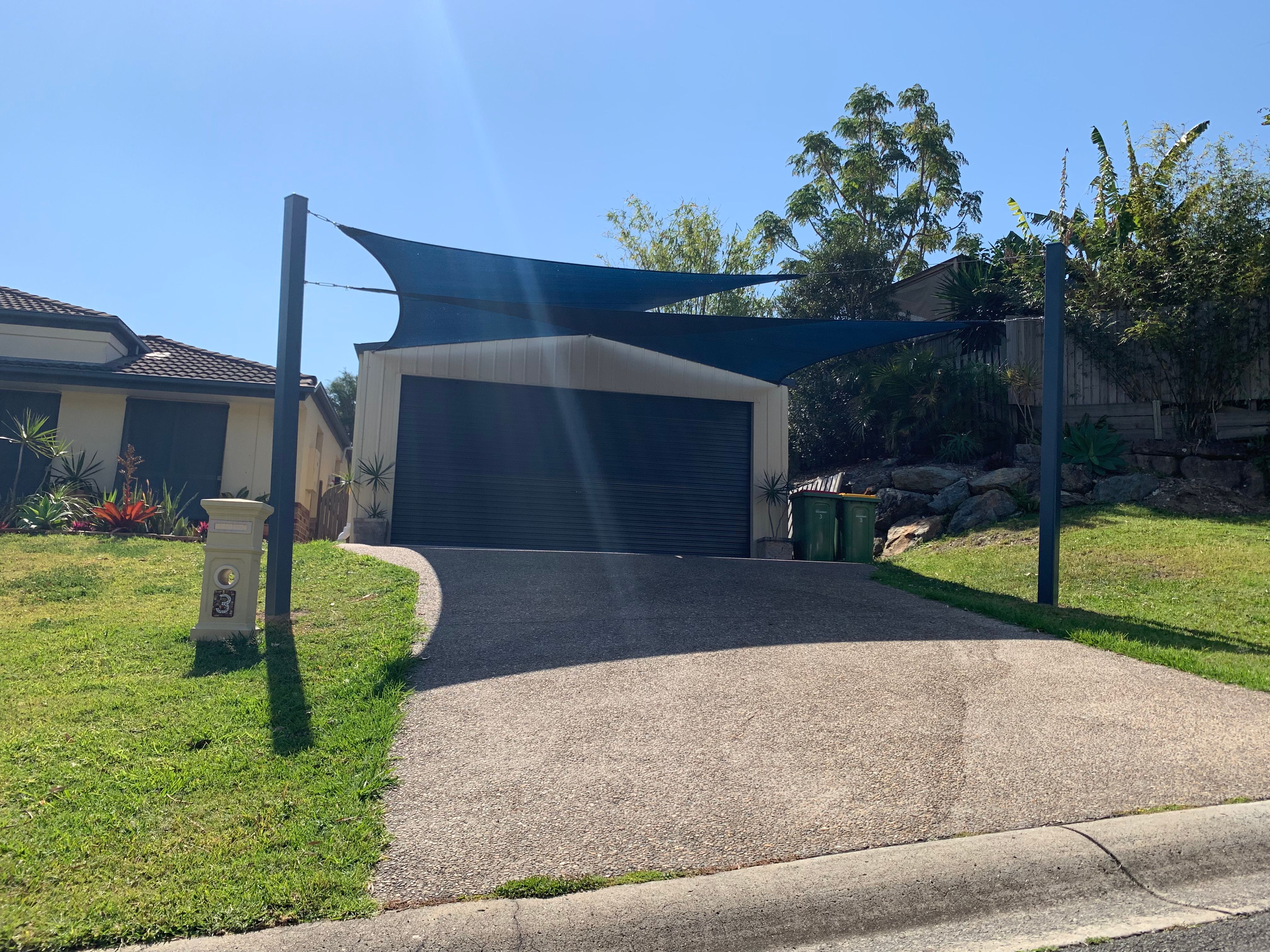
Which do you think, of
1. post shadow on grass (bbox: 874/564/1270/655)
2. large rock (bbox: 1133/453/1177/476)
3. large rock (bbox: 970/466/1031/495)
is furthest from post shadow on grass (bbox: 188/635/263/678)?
large rock (bbox: 1133/453/1177/476)

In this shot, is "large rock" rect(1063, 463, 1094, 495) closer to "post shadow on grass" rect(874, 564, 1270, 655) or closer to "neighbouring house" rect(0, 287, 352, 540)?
"post shadow on grass" rect(874, 564, 1270, 655)

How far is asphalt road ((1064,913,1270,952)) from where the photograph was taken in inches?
111

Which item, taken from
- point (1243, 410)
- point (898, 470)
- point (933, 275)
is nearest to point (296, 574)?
point (898, 470)

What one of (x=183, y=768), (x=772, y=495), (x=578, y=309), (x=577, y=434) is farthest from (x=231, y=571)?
(x=772, y=495)

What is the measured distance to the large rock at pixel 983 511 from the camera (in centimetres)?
1379

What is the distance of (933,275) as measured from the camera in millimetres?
22328

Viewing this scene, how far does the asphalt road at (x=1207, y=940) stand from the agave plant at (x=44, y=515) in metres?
12.1

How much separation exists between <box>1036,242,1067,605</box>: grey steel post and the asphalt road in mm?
5867

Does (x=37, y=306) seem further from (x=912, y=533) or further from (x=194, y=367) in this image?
(x=912, y=533)

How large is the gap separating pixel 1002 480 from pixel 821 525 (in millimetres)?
3588

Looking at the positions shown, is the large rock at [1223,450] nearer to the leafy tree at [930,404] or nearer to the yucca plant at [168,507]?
the leafy tree at [930,404]

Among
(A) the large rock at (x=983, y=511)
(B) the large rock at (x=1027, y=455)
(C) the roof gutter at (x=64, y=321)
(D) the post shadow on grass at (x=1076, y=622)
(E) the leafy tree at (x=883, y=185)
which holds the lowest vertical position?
(D) the post shadow on grass at (x=1076, y=622)

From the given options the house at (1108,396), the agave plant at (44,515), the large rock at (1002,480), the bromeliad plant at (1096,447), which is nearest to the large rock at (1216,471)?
the house at (1108,396)

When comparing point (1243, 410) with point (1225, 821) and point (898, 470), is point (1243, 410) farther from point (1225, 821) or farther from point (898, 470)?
point (1225, 821)
